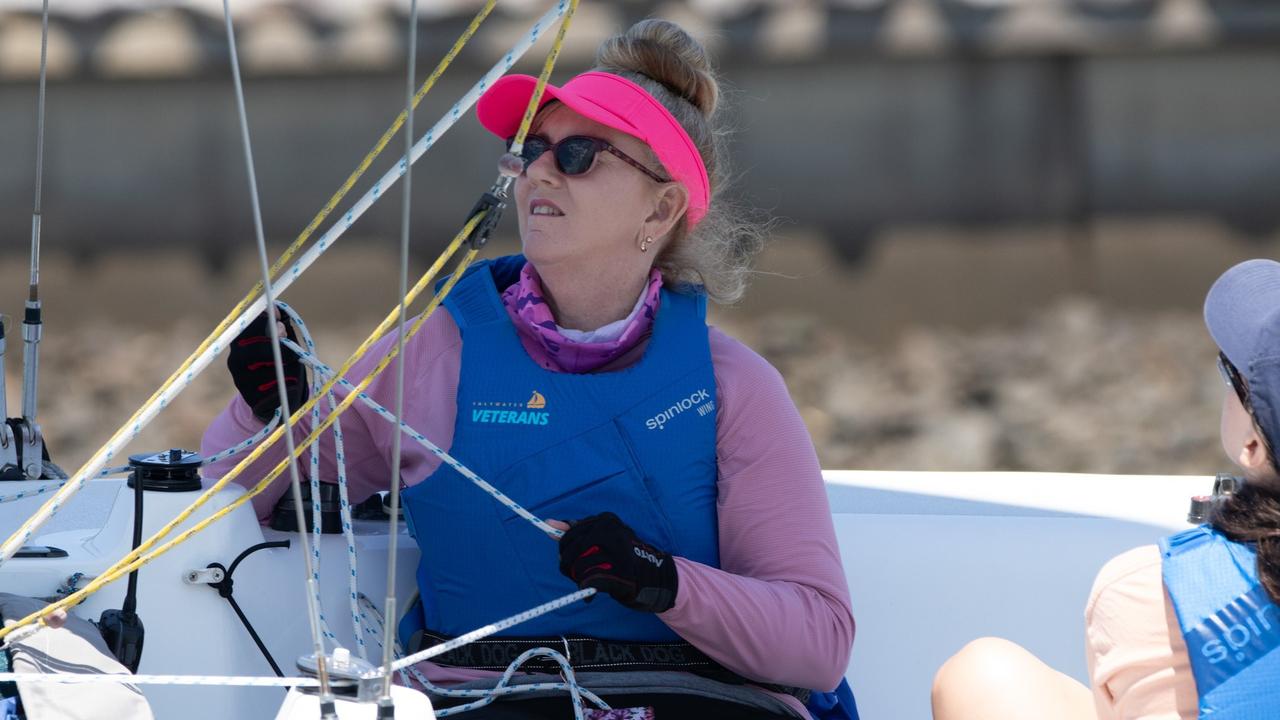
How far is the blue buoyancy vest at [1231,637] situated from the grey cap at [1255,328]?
0.35 feet

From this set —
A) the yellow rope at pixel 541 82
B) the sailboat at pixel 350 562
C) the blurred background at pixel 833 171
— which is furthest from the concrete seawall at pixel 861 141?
the yellow rope at pixel 541 82

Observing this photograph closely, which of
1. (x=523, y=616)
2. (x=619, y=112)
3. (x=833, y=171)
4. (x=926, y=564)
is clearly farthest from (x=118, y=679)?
(x=833, y=171)

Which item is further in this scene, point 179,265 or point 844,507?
point 179,265

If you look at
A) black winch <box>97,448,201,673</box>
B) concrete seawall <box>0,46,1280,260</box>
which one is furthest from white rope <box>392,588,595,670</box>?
concrete seawall <box>0,46,1280,260</box>

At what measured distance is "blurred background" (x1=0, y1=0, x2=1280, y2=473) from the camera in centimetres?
505

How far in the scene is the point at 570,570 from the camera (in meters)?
1.40

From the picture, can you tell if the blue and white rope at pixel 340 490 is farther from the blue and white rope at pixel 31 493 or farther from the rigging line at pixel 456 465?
the blue and white rope at pixel 31 493

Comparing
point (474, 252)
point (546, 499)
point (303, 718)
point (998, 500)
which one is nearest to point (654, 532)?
point (546, 499)

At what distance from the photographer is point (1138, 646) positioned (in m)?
1.15

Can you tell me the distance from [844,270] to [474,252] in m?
4.21

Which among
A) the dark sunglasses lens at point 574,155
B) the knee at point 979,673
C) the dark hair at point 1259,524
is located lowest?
the knee at point 979,673

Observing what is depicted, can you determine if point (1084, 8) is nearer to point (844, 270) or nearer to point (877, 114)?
point (877, 114)

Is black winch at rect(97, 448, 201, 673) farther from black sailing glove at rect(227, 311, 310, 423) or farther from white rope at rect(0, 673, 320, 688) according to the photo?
white rope at rect(0, 673, 320, 688)

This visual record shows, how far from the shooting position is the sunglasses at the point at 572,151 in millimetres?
1580
